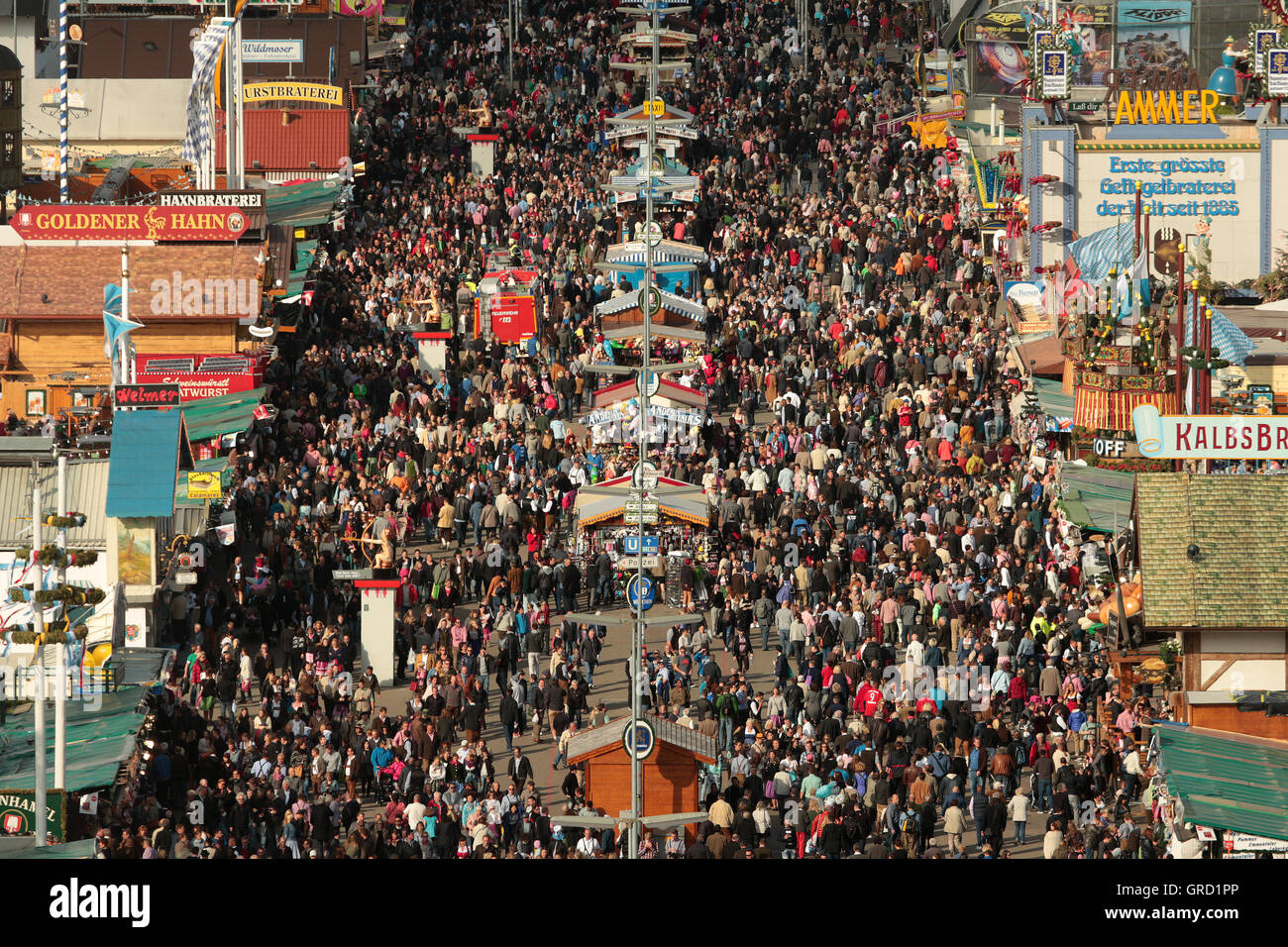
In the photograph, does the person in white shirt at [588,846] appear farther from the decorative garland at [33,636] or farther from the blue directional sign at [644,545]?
the decorative garland at [33,636]

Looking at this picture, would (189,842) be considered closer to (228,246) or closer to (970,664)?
(970,664)

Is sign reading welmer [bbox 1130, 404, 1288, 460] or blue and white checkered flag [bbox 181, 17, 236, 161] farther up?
blue and white checkered flag [bbox 181, 17, 236, 161]

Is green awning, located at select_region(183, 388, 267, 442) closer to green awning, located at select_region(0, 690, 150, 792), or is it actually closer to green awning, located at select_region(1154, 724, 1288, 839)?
green awning, located at select_region(0, 690, 150, 792)

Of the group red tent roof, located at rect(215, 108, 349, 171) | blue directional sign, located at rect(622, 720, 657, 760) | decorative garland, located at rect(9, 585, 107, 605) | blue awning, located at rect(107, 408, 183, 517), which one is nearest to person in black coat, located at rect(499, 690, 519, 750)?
blue directional sign, located at rect(622, 720, 657, 760)
